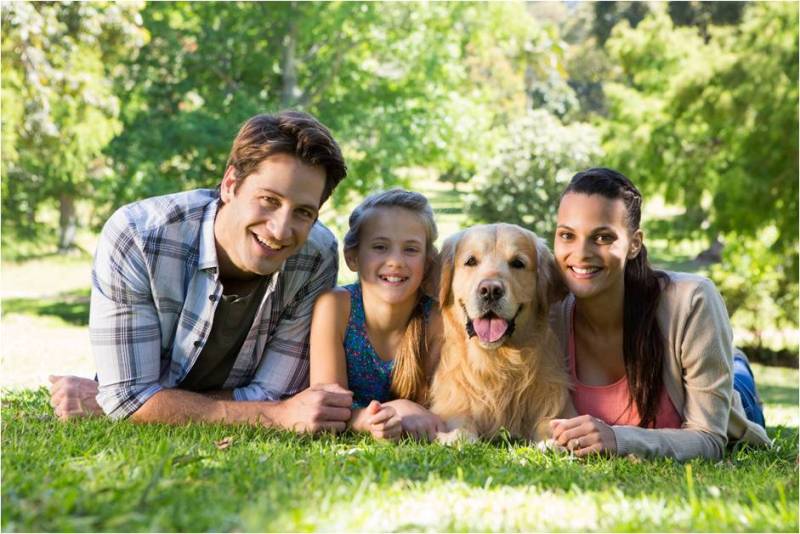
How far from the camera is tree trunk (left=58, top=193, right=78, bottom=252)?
2150 centimetres

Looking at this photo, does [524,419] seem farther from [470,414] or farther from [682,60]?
[682,60]

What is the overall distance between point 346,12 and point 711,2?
1131 centimetres

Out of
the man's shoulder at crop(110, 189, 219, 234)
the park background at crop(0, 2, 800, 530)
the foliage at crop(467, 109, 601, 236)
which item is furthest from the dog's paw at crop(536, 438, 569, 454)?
the foliage at crop(467, 109, 601, 236)

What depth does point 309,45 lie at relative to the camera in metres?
17.6

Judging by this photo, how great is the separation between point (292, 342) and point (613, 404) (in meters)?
1.60

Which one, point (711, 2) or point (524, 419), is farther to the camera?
point (711, 2)

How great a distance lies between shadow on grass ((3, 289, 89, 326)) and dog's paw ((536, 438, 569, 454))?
14.1m

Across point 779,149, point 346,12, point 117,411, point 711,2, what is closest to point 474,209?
point 346,12

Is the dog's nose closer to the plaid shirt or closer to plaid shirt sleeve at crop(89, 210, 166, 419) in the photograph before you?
the plaid shirt

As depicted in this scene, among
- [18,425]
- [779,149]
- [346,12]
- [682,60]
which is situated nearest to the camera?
[18,425]

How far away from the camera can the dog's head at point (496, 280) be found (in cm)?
412

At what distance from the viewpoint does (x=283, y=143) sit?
4.09 m

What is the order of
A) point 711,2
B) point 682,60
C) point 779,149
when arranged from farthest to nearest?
point 711,2
point 682,60
point 779,149

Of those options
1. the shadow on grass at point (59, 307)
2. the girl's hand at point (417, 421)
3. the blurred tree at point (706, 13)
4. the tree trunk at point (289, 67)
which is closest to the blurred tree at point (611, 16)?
the blurred tree at point (706, 13)
